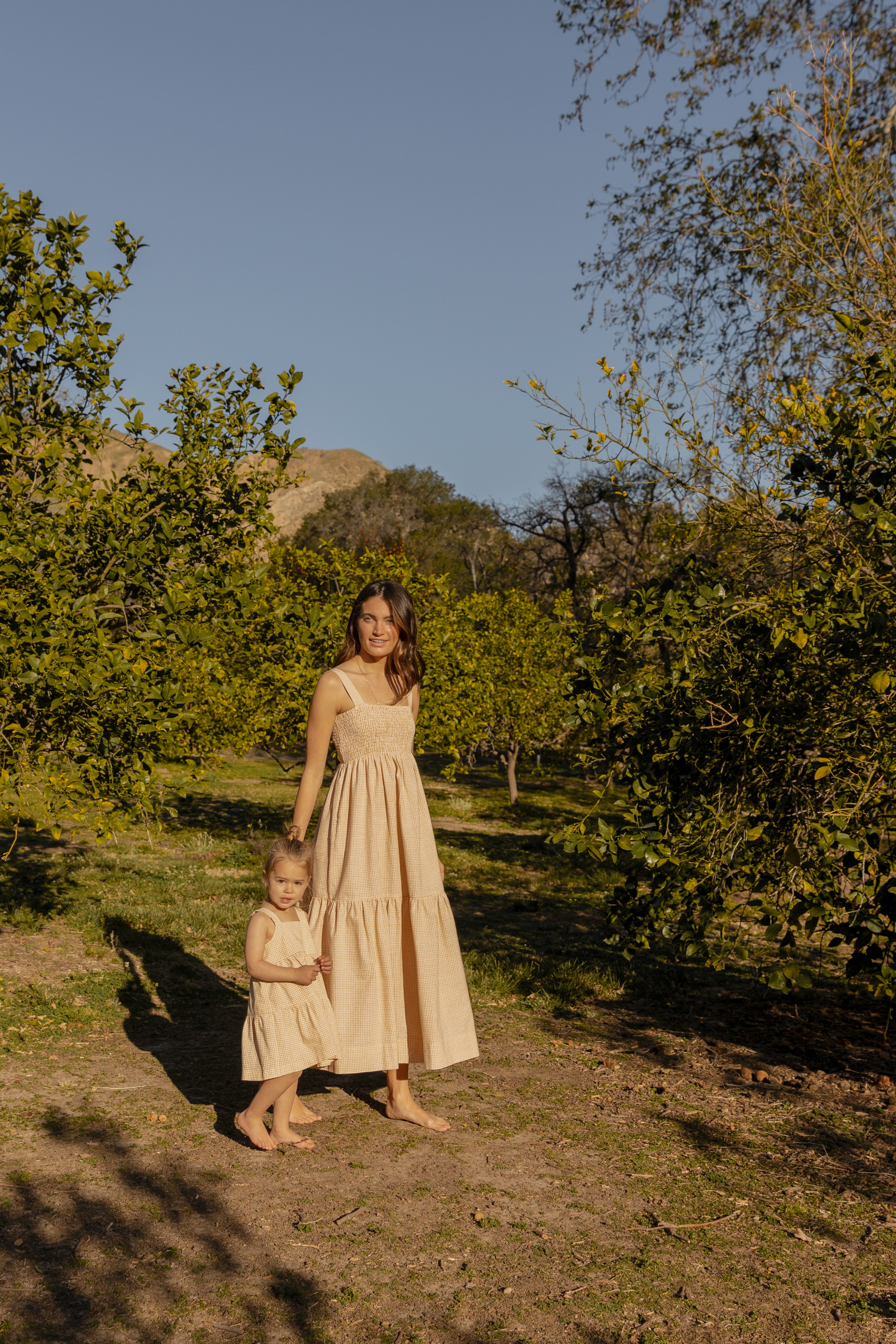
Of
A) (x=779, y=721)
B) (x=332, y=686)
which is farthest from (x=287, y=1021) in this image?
(x=779, y=721)

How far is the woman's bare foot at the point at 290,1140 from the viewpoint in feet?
12.9

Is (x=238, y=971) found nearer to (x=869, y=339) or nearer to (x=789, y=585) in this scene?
(x=789, y=585)

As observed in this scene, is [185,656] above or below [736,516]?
below

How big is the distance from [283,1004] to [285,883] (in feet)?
1.55

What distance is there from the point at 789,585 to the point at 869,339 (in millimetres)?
2047

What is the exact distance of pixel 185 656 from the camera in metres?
5.25

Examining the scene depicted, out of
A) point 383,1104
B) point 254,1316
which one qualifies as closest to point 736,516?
point 383,1104

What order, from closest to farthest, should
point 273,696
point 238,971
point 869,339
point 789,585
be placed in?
1. point 789,585
2. point 869,339
3. point 238,971
4. point 273,696

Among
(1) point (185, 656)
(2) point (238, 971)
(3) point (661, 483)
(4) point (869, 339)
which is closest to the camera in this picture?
(1) point (185, 656)

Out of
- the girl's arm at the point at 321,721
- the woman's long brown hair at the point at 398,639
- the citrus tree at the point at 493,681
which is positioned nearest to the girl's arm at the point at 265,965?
the girl's arm at the point at 321,721

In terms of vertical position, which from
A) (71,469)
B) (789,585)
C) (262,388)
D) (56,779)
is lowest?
(56,779)

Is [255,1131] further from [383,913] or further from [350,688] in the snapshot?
[350,688]

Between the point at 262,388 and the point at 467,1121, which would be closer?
the point at 467,1121

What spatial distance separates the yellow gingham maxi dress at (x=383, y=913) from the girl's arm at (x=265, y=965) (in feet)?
0.69
